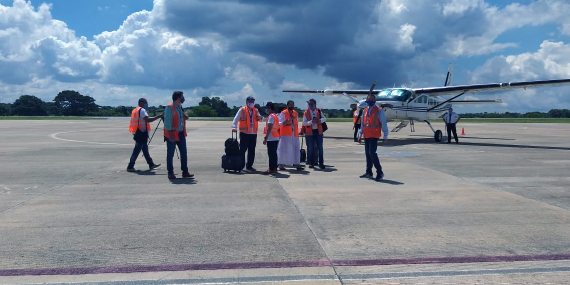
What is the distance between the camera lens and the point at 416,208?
6906mm

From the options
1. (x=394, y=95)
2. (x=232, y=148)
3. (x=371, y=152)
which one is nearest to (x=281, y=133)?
(x=232, y=148)

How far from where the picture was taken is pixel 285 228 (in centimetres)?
579

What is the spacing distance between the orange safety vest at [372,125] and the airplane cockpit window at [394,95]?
39.1ft

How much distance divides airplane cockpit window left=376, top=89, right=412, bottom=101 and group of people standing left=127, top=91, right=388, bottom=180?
1061 centimetres

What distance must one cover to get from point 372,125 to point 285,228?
4.80 m

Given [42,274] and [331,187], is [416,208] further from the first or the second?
[42,274]

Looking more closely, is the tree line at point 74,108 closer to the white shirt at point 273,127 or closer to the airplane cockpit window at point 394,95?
the airplane cockpit window at point 394,95

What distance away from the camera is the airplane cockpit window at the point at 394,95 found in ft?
71.3

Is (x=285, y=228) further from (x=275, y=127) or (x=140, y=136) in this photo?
(x=140, y=136)

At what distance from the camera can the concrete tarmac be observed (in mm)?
4336

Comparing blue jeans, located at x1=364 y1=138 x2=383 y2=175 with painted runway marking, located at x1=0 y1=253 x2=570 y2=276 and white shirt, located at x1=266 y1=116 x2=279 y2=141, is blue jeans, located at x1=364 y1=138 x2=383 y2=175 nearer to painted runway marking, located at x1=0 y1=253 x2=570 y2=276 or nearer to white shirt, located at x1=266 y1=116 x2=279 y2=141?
white shirt, located at x1=266 y1=116 x2=279 y2=141

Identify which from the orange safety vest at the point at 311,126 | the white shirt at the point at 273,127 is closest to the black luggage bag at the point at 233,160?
the white shirt at the point at 273,127

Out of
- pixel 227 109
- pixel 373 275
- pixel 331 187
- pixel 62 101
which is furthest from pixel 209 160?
pixel 62 101

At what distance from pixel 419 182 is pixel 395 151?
7028 millimetres
